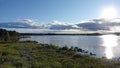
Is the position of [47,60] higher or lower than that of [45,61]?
lower

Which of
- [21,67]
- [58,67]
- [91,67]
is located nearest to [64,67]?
[58,67]

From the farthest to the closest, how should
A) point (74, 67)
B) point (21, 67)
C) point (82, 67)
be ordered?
point (82, 67), point (74, 67), point (21, 67)

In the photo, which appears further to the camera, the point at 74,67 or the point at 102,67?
the point at 102,67

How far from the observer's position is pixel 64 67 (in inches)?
1272

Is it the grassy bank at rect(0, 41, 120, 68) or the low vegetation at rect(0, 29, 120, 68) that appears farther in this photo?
the low vegetation at rect(0, 29, 120, 68)

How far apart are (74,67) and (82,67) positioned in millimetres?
2631

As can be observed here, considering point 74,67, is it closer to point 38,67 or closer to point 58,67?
point 58,67

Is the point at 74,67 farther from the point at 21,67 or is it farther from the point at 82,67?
the point at 21,67

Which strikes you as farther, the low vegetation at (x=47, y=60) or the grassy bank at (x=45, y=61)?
the low vegetation at (x=47, y=60)

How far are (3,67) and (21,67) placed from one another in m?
2.09

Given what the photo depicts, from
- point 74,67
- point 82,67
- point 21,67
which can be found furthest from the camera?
point 82,67

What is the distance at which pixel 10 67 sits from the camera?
2769 cm

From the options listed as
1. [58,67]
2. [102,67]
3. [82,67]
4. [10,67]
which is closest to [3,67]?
[10,67]

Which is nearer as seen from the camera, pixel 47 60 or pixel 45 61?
pixel 45 61
